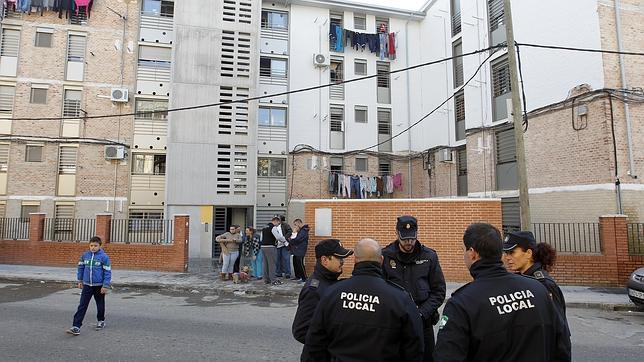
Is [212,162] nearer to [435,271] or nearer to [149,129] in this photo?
[149,129]

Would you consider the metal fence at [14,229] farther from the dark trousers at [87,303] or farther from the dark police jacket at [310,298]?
the dark police jacket at [310,298]

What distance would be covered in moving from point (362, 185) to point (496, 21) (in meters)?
9.94

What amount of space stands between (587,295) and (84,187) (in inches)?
805

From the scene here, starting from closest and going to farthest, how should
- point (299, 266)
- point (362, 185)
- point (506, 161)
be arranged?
1. point (299, 266)
2. point (506, 161)
3. point (362, 185)

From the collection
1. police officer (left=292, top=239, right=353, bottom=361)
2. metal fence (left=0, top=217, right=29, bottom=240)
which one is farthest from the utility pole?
metal fence (left=0, top=217, right=29, bottom=240)

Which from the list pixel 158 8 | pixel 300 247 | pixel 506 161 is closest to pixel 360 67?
pixel 506 161

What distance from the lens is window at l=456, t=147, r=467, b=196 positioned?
64.7 ft

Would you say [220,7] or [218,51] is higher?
[220,7]

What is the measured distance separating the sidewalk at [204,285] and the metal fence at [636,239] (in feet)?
3.95

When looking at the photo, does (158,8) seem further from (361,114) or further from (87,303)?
(87,303)

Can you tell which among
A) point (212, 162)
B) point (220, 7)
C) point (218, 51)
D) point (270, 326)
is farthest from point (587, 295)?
point (220, 7)

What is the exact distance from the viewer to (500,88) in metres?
17.1

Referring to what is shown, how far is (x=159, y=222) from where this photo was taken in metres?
15.2

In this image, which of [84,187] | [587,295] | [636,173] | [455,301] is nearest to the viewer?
[455,301]
